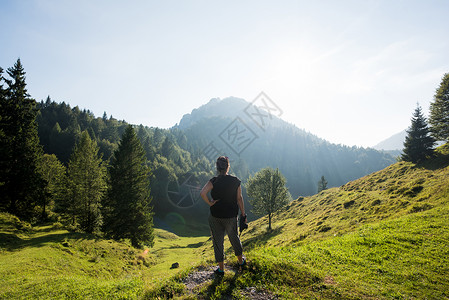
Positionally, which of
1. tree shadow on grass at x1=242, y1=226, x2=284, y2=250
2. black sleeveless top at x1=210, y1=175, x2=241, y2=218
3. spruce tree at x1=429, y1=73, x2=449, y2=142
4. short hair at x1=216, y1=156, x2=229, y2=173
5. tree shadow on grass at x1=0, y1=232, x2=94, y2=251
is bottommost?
tree shadow on grass at x1=242, y1=226, x2=284, y2=250

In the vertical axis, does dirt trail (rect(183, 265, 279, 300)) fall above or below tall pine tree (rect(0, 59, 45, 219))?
below

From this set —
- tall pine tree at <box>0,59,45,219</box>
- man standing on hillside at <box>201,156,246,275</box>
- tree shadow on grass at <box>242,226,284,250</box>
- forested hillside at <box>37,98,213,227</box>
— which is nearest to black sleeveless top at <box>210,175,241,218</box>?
man standing on hillside at <box>201,156,246,275</box>

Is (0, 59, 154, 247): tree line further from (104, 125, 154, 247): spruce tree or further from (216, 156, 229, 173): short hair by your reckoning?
(216, 156, 229, 173): short hair

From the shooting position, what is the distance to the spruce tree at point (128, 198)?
28109 millimetres

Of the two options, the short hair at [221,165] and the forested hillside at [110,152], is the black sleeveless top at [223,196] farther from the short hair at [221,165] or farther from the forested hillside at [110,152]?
the forested hillside at [110,152]

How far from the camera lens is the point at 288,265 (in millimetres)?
7316

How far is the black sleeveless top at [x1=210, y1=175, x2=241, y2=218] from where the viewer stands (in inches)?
252

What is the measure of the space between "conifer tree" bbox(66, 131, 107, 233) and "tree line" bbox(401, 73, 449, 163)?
54.5 m

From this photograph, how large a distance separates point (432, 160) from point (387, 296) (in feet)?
125

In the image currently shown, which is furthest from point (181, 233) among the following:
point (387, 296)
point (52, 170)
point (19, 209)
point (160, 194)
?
point (387, 296)

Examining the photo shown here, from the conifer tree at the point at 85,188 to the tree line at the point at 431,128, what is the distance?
54496mm

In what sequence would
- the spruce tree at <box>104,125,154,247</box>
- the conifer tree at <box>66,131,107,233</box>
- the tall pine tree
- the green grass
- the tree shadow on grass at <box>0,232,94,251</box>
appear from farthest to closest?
1. the conifer tree at <box>66,131,107,233</box>
2. the spruce tree at <box>104,125,154,247</box>
3. the tall pine tree
4. the tree shadow on grass at <box>0,232,94,251</box>
5. the green grass

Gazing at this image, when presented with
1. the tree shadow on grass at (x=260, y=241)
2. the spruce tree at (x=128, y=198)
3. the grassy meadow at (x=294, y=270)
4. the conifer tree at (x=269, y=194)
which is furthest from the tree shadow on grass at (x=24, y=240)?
the conifer tree at (x=269, y=194)

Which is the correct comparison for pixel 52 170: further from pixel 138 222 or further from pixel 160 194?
pixel 160 194
